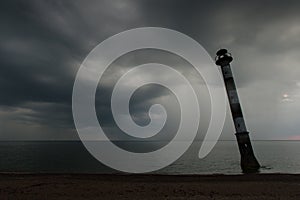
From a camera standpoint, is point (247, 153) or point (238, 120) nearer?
point (247, 153)

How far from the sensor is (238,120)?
30.9m

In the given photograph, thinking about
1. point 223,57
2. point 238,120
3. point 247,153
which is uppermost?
point 223,57

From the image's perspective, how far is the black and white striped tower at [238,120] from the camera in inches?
1195

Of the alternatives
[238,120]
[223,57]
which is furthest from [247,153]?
[223,57]

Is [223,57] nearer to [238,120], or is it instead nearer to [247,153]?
[238,120]

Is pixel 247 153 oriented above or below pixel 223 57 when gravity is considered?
below

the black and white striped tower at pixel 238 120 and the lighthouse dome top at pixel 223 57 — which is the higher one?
the lighthouse dome top at pixel 223 57

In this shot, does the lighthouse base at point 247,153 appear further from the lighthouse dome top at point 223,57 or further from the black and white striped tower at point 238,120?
the lighthouse dome top at point 223,57

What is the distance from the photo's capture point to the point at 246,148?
99.6ft

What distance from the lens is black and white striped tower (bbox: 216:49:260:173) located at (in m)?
30.4

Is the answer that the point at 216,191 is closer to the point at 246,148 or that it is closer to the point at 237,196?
the point at 237,196

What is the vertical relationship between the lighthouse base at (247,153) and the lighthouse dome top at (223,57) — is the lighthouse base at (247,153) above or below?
below

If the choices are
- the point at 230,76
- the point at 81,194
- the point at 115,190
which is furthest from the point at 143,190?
the point at 230,76

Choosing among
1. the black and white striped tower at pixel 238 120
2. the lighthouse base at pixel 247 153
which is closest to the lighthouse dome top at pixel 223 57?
the black and white striped tower at pixel 238 120
